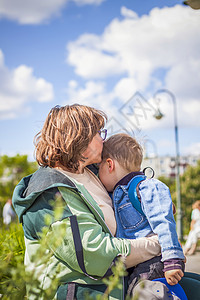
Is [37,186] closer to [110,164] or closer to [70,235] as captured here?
[70,235]

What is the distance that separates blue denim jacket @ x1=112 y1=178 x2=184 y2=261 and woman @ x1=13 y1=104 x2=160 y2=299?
6 cm

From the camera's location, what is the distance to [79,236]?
4.97 feet

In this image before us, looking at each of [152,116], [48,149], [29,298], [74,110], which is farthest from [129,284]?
[152,116]

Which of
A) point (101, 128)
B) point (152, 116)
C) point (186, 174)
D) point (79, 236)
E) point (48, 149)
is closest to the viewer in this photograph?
point (79, 236)

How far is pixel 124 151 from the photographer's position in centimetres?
211

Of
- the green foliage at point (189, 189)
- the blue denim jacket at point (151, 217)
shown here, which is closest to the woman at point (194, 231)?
the blue denim jacket at point (151, 217)

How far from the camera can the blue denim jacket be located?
5.56 ft

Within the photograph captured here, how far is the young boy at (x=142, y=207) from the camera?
5.52 feet

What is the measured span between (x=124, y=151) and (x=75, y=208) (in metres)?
0.65

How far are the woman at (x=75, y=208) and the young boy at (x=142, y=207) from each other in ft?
0.20

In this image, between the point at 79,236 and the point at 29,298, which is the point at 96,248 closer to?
the point at 79,236

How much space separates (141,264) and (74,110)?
84cm

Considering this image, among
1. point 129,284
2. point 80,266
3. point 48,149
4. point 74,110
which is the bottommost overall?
point 129,284

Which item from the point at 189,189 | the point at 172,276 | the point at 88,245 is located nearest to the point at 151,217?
the point at 172,276
